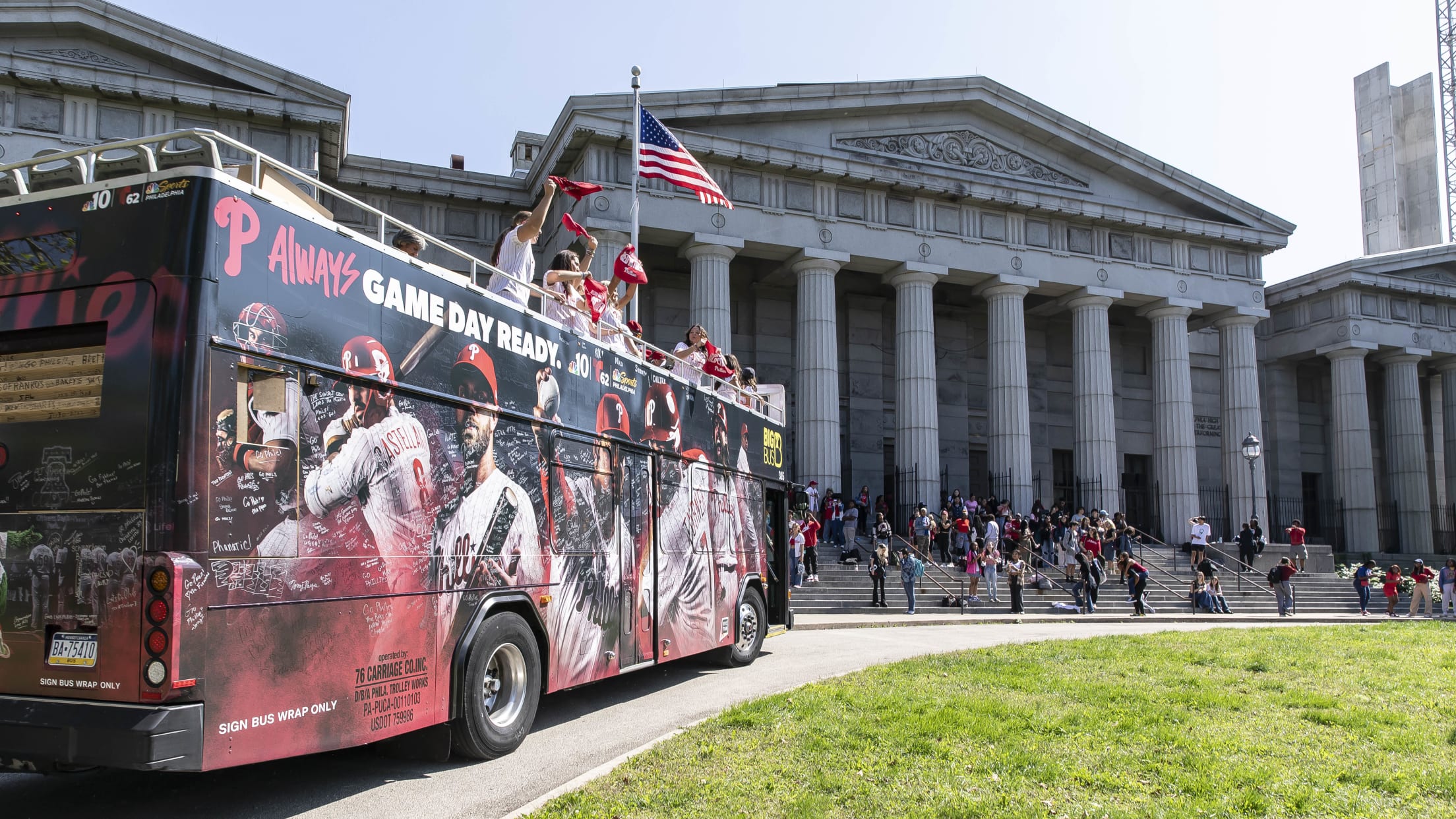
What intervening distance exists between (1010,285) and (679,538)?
24186mm

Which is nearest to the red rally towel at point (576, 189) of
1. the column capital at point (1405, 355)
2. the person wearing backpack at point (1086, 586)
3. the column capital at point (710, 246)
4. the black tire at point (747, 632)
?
the black tire at point (747, 632)

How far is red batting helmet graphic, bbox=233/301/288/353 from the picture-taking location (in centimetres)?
532

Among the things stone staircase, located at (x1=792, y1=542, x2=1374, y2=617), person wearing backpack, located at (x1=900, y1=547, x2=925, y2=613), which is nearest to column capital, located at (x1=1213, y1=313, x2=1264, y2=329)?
stone staircase, located at (x1=792, y1=542, x2=1374, y2=617)

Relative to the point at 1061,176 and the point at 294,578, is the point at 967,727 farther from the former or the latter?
the point at 1061,176

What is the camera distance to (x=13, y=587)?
529 centimetres

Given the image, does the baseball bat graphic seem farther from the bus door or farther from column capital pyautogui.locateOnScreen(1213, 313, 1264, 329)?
column capital pyautogui.locateOnScreen(1213, 313, 1264, 329)

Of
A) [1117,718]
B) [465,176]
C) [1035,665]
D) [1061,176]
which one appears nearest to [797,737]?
[1117,718]

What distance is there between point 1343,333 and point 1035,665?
34.8 meters

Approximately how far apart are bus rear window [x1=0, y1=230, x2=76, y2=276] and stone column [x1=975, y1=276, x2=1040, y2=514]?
2872 cm

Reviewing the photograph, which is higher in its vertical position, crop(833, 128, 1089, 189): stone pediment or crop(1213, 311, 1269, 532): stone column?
crop(833, 128, 1089, 189): stone pediment

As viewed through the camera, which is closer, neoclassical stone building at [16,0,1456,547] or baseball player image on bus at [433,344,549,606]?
baseball player image on bus at [433,344,549,606]

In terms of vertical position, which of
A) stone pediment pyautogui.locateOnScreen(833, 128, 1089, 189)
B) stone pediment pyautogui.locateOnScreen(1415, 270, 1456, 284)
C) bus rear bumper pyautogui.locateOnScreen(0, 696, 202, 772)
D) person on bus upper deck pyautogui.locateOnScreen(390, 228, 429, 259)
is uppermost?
stone pediment pyautogui.locateOnScreen(833, 128, 1089, 189)

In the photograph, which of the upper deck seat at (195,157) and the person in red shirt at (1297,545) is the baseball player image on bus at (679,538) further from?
the person in red shirt at (1297,545)

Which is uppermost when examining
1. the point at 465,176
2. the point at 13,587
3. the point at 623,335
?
the point at 465,176
